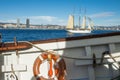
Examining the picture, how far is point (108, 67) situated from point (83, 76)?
720 millimetres

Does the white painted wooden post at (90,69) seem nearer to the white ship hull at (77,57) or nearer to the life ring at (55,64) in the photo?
the white ship hull at (77,57)

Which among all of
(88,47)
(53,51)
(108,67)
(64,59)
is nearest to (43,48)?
(53,51)

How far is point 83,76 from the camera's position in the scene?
5906 millimetres

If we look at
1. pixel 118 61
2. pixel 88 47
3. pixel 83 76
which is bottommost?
pixel 83 76

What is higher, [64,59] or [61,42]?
[61,42]

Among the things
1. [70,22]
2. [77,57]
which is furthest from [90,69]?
[70,22]

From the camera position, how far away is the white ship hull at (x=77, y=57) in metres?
5.70

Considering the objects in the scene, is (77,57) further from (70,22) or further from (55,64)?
(70,22)

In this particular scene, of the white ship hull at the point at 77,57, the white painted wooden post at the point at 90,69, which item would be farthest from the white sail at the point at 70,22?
the white painted wooden post at the point at 90,69

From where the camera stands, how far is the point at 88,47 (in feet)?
18.9

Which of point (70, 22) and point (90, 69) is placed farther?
point (70, 22)

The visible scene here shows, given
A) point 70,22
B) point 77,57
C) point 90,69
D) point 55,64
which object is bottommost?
point 90,69

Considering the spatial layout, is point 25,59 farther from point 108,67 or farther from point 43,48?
point 108,67

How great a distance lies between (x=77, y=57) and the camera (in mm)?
5828
